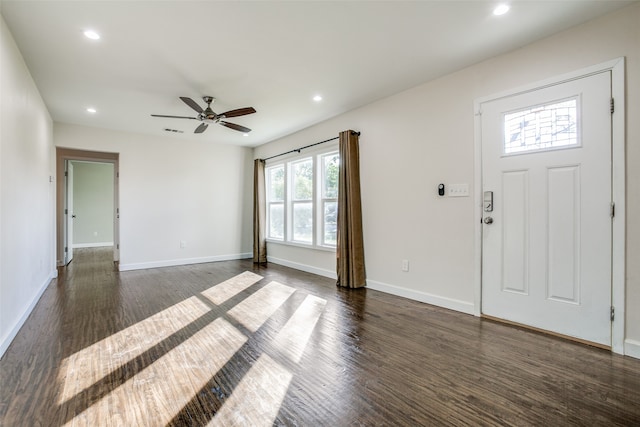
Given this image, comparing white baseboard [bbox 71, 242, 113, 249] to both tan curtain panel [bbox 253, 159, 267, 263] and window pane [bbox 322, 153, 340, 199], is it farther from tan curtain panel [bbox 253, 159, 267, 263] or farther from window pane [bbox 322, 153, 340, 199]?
window pane [bbox 322, 153, 340, 199]

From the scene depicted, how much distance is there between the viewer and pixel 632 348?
2111 millimetres

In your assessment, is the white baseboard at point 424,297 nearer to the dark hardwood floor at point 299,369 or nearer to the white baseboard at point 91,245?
the dark hardwood floor at point 299,369

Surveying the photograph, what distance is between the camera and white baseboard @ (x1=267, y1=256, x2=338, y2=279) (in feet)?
15.4

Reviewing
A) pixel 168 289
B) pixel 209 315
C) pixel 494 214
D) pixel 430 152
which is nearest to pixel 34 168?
pixel 168 289

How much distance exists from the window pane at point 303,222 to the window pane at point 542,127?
3271mm

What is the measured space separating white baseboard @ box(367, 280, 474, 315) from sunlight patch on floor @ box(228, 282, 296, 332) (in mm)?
1169

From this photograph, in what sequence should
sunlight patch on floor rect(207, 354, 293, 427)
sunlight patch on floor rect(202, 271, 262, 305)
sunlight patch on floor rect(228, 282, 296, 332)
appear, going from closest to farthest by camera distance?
sunlight patch on floor rect(207, 354, 293, 427) < sunlight patch on floor rect(228, 282, 296, 332) < sunlight patch on floor rect(202, 271, 262, 305)

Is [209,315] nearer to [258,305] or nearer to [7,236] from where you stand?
[258,305]

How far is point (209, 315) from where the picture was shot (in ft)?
9.88

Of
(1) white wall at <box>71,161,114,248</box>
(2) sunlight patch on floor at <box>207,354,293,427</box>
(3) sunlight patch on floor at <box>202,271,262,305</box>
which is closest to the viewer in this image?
(2) sunlight patch on floor at <box>207,354,293,427</box>

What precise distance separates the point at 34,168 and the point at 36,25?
1.83 meters

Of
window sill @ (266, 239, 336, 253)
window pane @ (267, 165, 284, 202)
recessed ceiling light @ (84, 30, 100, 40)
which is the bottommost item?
window sill @ (266, 239, 336, 253)

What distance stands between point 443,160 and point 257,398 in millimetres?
2878

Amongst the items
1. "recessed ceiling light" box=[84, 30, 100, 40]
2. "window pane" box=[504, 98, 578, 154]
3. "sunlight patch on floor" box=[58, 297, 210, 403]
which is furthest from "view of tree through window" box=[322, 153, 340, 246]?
"recessed ceiling light" box=[84, 30, 100, 40]
